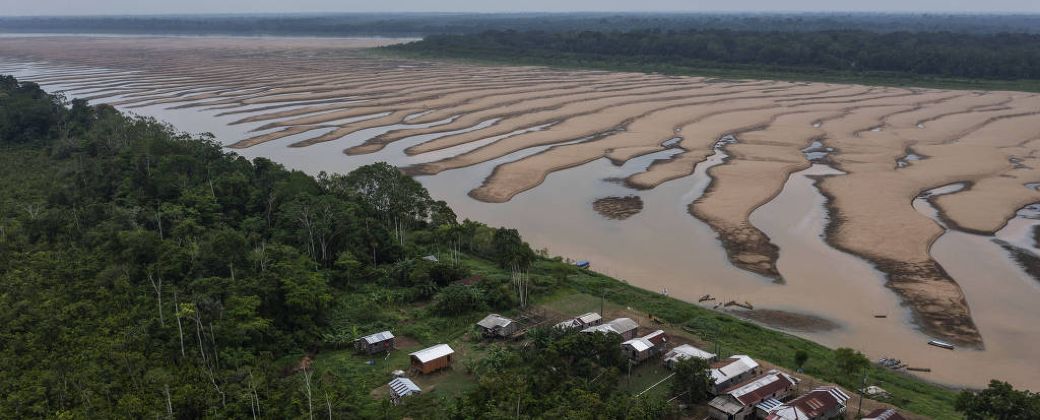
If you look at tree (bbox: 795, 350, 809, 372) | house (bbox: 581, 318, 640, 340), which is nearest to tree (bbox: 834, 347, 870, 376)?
tree (bbox: 795, 350, 809, 372)

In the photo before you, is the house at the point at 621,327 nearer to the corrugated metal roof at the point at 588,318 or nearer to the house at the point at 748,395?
the corrugated metal roof at the point at 588,318

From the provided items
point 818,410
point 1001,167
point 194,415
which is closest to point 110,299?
point 194,415

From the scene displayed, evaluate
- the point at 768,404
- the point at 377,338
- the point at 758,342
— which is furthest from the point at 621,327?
the point at 377,338

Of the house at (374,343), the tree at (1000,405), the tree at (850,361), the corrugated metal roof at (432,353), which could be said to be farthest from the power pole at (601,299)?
the tree at (1000,405)

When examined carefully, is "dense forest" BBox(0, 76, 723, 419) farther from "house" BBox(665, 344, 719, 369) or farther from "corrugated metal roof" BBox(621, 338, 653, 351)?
"house" BBox(665, 344, 719, 369)

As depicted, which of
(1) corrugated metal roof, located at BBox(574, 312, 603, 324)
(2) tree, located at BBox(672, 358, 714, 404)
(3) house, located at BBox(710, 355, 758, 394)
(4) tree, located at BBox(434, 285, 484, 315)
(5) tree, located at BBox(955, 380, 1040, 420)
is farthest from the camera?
(4) tree, located at BBox(434, 285, 484, 315)

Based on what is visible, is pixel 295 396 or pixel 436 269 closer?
pixel 295 396

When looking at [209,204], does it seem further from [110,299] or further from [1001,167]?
[1001,167]
